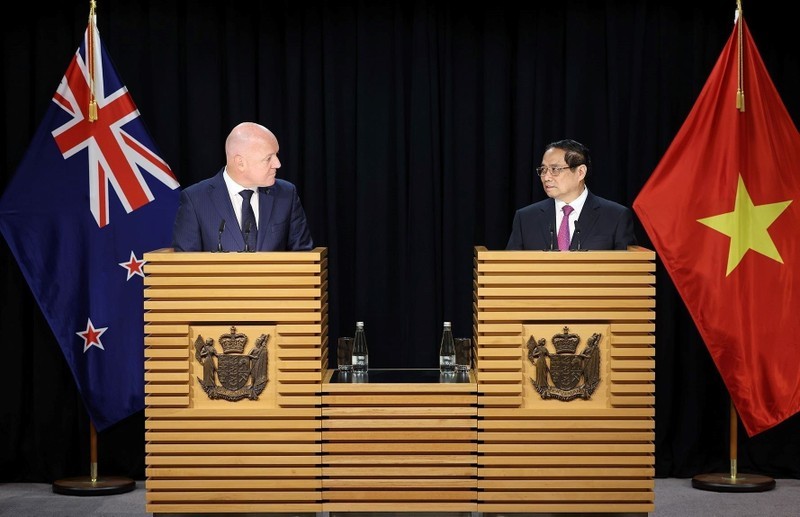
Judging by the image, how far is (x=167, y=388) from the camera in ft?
15.1

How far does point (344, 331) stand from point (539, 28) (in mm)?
2193

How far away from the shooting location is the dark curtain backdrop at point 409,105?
275 inches

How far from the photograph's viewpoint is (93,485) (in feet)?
22.3

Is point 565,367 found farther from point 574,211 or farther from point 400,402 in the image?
point 574,211

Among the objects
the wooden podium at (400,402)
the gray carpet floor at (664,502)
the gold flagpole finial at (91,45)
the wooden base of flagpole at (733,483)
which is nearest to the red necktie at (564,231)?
the wooden podium at (400,402)

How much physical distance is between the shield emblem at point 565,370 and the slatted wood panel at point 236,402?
943mm

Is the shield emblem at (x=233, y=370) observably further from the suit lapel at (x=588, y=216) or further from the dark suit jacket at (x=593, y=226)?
the suit lapel at (x=588, y=216)

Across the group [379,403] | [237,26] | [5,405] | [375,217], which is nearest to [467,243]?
[375,217]

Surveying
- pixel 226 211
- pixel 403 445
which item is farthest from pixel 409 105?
pixel 403 445

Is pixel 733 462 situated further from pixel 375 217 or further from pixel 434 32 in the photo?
pixel 434 32

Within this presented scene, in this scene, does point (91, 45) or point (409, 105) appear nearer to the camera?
point (91, 45)

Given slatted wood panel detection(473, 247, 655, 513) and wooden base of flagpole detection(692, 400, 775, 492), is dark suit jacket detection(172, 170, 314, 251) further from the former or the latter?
wooden base of flagpole detection(692, 400, 775, 492)

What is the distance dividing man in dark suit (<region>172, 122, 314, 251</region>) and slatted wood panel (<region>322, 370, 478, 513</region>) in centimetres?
95

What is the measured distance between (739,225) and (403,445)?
268cm
